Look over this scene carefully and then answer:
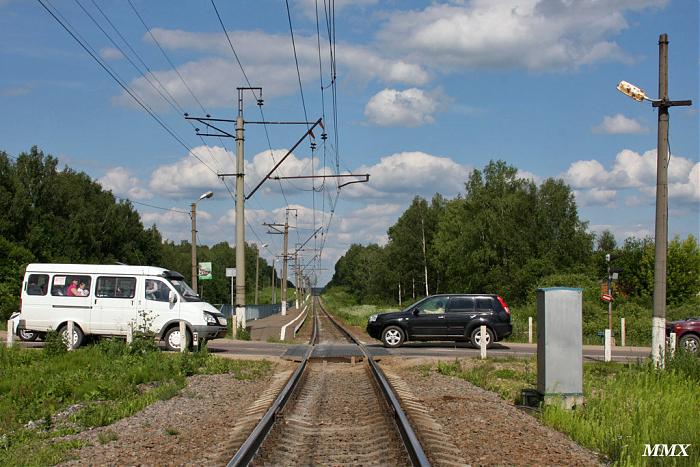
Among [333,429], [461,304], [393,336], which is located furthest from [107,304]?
[333,429]

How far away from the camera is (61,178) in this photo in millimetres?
87562

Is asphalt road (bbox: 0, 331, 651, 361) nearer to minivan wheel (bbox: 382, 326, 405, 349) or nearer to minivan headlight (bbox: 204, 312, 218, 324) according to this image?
minivan wheel (bbox: 382, 326, 405, 349)

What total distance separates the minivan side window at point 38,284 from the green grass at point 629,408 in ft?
37.5

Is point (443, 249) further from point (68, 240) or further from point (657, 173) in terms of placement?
point (657, 173)

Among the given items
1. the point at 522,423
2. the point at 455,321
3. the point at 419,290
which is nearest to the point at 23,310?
the point at 455,321

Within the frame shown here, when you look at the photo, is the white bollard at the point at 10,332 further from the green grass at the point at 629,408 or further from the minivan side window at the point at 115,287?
the green grass at the point at 629,408

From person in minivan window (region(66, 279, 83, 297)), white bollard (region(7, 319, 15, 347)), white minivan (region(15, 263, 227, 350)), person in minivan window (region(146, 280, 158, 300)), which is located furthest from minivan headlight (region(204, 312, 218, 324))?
white bollard (region(7, 319, 15, 347))

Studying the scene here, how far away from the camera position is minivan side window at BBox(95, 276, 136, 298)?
20.8 metres

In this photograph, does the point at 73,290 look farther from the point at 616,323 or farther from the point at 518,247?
the point at 518,247

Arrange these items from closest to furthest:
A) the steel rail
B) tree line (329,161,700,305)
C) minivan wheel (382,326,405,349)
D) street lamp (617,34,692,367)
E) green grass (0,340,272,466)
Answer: the steel rail → green grass (0,340,272,466) → street lamp (617,34,692,367) → minivan wheel (382,326,405,349) → tree line (329,161,700,305)

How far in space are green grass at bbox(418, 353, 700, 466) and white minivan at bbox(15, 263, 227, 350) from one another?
810 centimetres

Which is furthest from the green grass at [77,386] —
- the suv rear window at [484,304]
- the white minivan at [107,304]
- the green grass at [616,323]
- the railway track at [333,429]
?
the green grass at [616,323]

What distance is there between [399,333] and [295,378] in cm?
1021

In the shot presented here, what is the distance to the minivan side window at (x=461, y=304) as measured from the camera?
24.0 metres
